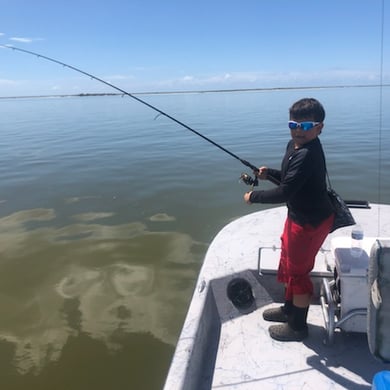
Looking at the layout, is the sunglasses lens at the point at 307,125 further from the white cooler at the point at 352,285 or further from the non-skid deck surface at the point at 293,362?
the non-skid deck surface at the point at 293,362

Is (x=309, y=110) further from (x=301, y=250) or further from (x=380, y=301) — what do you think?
(x=380, y=301)

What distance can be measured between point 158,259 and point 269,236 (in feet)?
8.09

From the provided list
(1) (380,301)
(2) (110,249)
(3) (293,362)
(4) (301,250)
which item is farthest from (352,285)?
(2) (110,249)

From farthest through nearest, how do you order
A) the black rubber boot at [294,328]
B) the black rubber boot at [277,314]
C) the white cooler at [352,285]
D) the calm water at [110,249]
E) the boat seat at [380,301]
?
the calm water at [110,249] → the black rubber boot at [277,314] → the black rubber boot at [294,328] → the white cooler at [352,285] → the boat seat at [380,301]

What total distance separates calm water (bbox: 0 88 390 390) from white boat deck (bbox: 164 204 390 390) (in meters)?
1.07

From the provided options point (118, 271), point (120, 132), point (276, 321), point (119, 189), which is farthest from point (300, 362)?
point (120, 132)

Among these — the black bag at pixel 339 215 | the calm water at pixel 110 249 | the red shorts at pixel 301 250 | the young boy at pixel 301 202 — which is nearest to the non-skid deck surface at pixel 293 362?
the young boy at pixel 301 202

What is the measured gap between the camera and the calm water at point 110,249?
161 inches

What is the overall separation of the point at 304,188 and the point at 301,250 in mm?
489

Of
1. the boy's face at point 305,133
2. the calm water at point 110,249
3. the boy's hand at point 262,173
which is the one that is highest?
the boy's face at point 305,133

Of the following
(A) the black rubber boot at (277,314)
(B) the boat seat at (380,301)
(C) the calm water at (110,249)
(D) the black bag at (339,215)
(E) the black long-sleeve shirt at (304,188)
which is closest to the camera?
(B) the boat seat at (380,301)

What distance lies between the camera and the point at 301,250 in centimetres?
287

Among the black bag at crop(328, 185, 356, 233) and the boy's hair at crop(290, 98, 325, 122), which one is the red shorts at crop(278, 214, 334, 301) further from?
the boy's hair at crop(290, 98, 325, 122)

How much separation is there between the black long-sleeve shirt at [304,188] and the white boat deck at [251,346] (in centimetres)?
80
